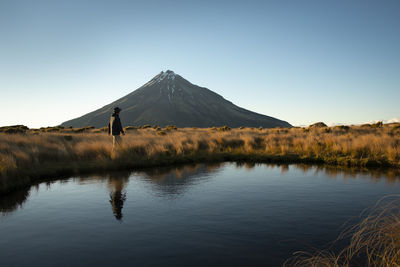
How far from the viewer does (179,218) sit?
638 cm

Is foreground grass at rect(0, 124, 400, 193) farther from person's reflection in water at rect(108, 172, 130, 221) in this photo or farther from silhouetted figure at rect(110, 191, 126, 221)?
silhouetted figure at rect(110, 191, 126, 221)

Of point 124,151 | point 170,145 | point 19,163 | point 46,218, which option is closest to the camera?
point 46,218

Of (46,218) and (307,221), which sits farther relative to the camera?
(46,218)

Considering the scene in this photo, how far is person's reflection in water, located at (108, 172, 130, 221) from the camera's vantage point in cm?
705

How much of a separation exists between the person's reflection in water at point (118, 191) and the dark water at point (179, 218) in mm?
35

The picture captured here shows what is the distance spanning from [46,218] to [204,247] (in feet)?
14.2

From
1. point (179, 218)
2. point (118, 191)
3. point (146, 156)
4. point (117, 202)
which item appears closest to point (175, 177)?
point (118, 191)

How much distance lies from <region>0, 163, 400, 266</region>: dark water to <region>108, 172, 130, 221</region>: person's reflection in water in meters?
0.04

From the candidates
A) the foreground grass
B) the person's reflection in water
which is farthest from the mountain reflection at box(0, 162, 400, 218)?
the foreground grass

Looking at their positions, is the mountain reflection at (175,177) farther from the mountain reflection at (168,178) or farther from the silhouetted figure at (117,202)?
the silhouetted figure at (117,202)

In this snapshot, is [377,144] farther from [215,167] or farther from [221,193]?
[221,193]

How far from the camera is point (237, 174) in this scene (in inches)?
472

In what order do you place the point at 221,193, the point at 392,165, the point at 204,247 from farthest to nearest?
1. the point at 392,165
2. the point at 221,193
3. the point at 204,247

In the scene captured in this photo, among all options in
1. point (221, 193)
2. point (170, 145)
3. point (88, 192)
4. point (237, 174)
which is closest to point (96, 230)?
point (88, 192)
